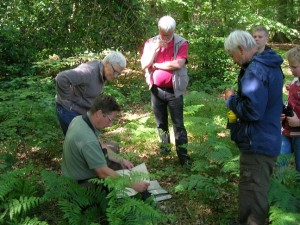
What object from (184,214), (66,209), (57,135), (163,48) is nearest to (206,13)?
(163,48)

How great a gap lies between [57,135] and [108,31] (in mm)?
4541

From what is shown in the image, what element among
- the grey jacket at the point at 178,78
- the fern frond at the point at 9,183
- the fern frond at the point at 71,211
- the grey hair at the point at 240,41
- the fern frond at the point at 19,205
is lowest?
Answer: the fern frond at the point at 71,211

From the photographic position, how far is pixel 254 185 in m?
3.17

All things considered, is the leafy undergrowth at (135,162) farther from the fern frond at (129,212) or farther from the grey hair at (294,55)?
the grey hair at (294,55)

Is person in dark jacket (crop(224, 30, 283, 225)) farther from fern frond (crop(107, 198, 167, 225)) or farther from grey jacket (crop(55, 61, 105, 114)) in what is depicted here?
grey jacket (crop(55, 61, 105, 114))

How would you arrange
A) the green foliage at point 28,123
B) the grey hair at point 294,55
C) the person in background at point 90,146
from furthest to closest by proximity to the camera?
1. the green foliage at point 28,123
2. the grey hair at point 294,55
3. the person in background at point 90,146

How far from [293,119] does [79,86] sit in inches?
101

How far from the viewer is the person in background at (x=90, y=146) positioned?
3230mm

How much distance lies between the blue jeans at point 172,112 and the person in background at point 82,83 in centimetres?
102

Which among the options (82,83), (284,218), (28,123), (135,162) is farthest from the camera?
(135,162)

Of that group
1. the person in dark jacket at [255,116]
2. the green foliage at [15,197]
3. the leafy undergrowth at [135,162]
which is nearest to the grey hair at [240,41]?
the person in dark jacket at [255,116]

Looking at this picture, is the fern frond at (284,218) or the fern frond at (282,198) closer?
the fern frond at (284,218)

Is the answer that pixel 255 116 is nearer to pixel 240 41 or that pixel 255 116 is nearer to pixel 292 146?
pixel 240 41

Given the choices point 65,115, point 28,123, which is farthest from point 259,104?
point 28,123
